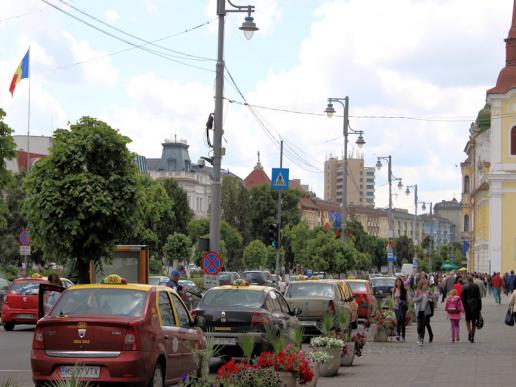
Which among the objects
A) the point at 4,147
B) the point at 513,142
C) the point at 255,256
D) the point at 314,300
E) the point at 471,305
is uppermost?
the point at 513,142

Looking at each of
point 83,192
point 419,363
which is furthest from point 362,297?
point 419,363

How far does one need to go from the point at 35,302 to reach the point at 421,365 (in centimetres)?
1393

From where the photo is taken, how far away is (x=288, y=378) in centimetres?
1378

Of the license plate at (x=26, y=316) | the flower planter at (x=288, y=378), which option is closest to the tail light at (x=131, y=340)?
the flower planter at (x=288, y=378)

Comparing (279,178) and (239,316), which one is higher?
(279,178)

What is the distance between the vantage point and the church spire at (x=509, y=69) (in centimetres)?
8831

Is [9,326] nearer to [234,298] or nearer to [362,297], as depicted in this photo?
[362,297]

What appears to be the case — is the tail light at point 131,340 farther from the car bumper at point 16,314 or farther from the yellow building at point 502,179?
the yellow building at point 502,179

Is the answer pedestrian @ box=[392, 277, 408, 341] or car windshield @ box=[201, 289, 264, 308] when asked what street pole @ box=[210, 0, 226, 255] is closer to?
pedestrian @ box=[392, 277, 408, 341]

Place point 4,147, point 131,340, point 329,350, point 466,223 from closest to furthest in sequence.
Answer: point 131,340 < point 329,350 < point 4,147 < point 466,223

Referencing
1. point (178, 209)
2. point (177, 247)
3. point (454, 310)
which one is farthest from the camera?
point (178, 209)

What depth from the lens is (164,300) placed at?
1530 centimetres

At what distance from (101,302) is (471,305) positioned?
1665 centimetres

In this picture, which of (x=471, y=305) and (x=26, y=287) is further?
(x=26, y=287)
